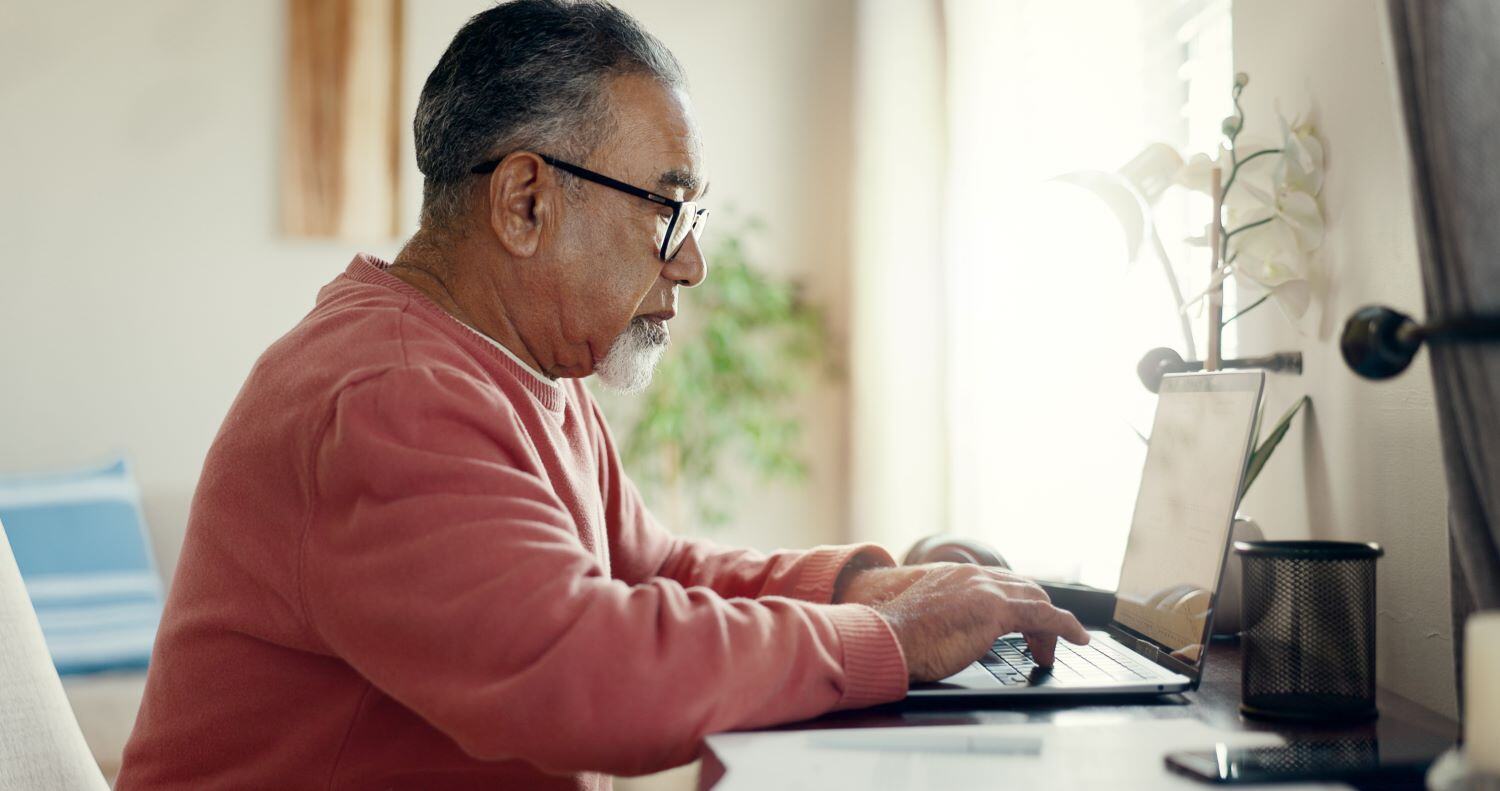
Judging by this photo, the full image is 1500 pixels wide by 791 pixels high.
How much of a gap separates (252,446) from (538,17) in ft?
1.77

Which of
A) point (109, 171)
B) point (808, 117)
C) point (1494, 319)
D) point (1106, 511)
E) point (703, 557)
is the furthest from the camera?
point (808, 117)

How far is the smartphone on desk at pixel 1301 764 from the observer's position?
714 millimetres

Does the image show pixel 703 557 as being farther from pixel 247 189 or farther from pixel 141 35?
pixel 141 35

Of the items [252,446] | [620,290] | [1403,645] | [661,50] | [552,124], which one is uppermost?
[661,50]

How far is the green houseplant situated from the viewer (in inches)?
138

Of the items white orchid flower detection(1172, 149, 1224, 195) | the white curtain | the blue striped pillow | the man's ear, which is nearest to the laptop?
white orchid flower detection(1172, 149, 1224, 195)

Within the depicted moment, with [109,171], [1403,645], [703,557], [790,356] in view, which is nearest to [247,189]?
[109,171]

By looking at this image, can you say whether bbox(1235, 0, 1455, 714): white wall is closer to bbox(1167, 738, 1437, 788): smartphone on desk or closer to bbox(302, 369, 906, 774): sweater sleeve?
bbox(1167, 738, 1437, 788): smartphone on desk

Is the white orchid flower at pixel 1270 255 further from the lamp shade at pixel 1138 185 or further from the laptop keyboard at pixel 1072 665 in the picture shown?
the laptop keyboard at pixel 1072 665

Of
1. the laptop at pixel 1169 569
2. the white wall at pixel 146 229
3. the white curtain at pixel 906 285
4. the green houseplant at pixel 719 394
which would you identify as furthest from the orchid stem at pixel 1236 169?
the white wall at pixel 146 229

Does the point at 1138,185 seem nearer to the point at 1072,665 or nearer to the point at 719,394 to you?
the point at 1072,665

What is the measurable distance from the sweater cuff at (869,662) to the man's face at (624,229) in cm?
49

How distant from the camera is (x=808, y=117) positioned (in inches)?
149

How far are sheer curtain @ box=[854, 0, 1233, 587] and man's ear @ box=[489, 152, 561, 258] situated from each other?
3.05 feet
